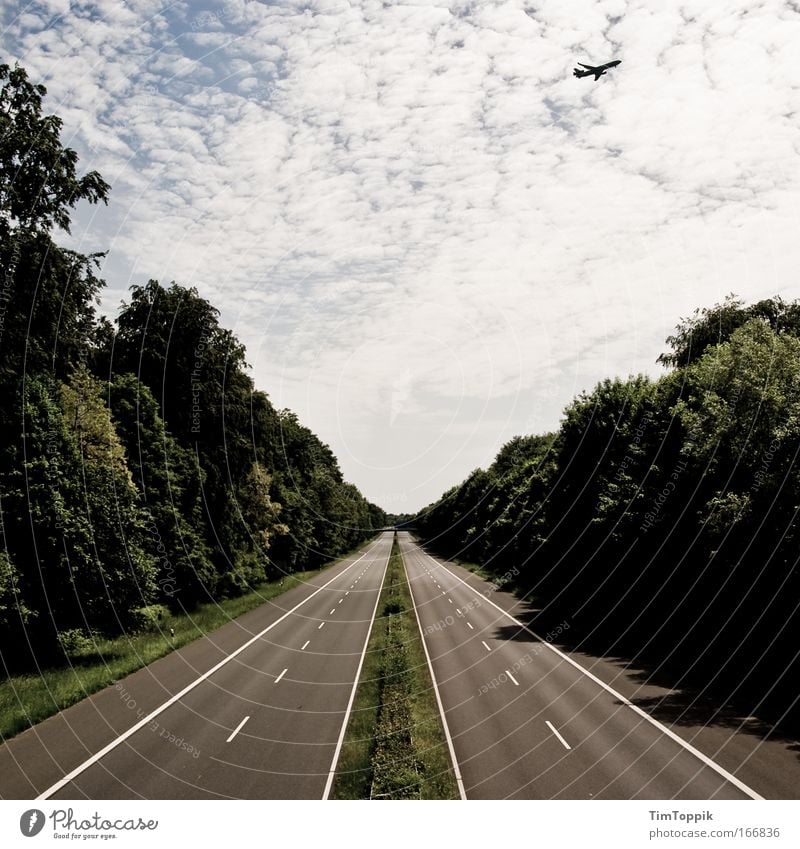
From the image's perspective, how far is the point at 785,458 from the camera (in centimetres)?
2400

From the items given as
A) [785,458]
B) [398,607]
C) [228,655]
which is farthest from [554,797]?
[398,607]

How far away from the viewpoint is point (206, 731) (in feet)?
67.1

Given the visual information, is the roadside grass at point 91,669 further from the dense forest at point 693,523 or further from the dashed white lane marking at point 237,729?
the dense forest at point 693,523

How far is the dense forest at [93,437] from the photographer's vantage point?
23.0 m

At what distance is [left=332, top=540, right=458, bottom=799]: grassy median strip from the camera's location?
1484cm

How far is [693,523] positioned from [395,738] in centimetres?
2402

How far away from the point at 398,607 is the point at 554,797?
112 feet

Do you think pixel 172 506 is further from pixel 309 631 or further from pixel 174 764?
pixel 174 764

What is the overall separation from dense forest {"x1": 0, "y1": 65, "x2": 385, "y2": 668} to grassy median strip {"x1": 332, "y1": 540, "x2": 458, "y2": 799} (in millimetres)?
14576
